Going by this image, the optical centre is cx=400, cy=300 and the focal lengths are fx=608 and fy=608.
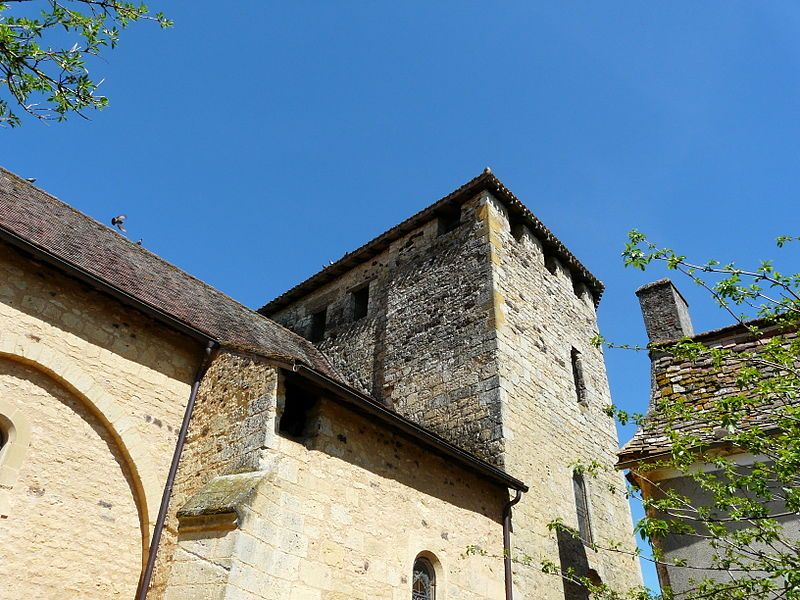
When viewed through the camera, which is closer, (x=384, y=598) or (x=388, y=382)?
(x=384, y=598)

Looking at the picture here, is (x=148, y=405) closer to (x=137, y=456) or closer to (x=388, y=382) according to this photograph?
(x=137, y=456)

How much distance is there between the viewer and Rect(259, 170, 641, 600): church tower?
32.4 feet

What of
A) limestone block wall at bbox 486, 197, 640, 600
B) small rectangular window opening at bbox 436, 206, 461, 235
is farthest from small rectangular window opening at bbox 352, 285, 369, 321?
limestone block wall at bbox 486, 197, 640, 600

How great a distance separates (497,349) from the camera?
10461 millimetres

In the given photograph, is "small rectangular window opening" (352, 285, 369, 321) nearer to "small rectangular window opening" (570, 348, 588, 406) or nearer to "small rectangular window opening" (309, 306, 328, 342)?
"small rectangular window opening" (309, 306, 328, 342)

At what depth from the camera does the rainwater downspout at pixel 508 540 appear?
813cm

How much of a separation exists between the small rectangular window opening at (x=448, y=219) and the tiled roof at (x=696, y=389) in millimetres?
5944

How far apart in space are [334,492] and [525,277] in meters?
7.49

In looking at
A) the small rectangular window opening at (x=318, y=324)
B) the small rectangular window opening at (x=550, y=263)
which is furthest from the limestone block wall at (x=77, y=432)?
the small rectangular window opening at (x=550, y=263)

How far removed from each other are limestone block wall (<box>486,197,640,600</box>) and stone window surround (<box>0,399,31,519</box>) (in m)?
6.30

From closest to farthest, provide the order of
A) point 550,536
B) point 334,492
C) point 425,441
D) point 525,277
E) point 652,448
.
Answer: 1. point 334,492
2. point 652,448
3. point 425,441
4. point 550,536
5. point 525,277

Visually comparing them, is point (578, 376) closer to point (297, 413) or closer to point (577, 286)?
point (577, 286)

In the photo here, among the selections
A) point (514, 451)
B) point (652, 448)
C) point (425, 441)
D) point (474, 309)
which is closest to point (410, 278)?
point (474, 309)

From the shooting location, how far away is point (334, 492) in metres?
6.50
